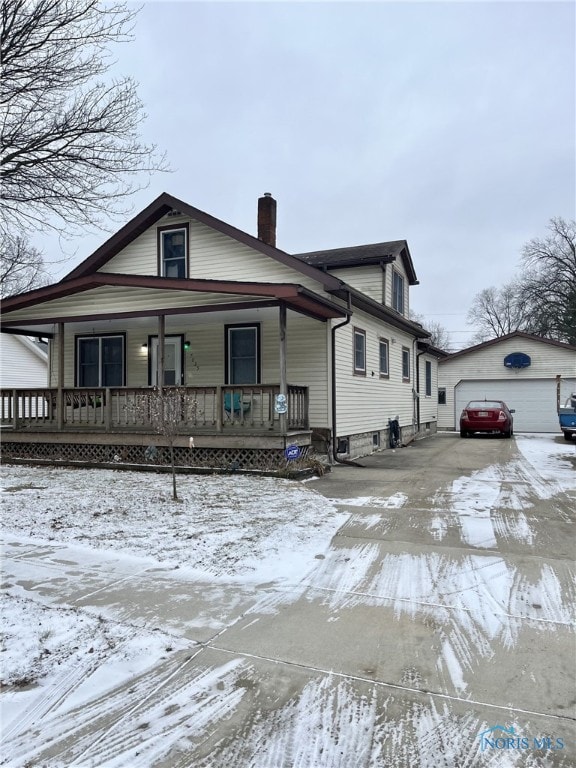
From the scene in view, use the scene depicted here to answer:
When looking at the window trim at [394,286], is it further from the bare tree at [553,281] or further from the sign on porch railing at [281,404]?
the bare tree at [553,281]

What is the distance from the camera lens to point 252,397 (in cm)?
1073

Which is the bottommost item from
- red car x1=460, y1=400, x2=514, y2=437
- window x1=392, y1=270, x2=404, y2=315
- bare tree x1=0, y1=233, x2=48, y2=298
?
red car x1=460, y1=400, x2=514, y2=437

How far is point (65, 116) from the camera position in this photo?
913cm

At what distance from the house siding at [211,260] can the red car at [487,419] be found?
32.5 feet

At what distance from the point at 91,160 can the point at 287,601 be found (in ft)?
29.2

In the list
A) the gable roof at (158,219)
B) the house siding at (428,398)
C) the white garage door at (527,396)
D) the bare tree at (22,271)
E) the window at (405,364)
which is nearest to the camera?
the gable roof at (158,219)

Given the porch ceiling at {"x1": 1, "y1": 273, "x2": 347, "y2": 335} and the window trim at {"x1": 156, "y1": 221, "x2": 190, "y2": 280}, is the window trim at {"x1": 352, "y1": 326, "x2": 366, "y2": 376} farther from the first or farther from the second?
the window trim at {"x1": 156, "y1": 221, "x2": 190, "y2": 280}

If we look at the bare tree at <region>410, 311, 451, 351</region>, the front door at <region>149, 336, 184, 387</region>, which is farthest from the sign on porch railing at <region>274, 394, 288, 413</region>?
the bare tree at <region>410, 311, 451, 351</region>

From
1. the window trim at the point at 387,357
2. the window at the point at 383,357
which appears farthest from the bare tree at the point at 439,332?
the window at the point at 383,357

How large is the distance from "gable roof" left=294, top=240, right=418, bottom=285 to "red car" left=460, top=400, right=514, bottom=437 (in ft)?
18.9

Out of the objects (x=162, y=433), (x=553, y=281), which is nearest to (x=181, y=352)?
(x=162, y=433)

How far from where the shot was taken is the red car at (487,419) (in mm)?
18391

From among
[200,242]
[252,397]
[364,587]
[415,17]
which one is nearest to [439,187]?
[415,17]

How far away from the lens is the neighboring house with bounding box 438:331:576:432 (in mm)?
22125
